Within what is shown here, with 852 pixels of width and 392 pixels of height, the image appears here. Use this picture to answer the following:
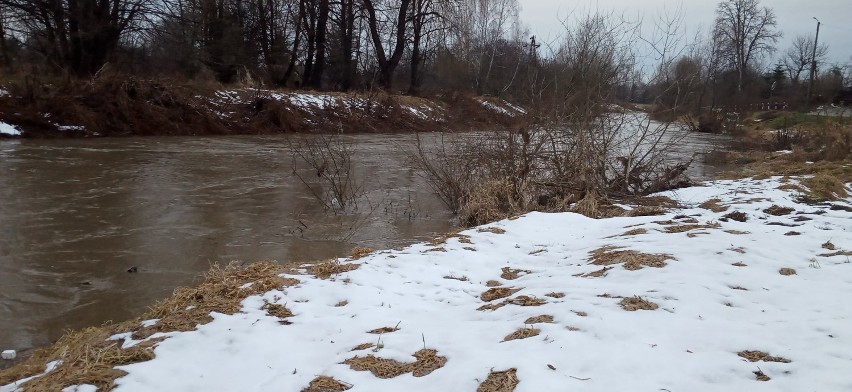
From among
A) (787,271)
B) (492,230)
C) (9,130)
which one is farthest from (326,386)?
(9,130)

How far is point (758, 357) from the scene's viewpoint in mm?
2873

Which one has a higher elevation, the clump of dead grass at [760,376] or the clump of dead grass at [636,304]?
the clump of dead grass at [760,376]

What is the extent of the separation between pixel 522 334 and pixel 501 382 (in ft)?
2.14

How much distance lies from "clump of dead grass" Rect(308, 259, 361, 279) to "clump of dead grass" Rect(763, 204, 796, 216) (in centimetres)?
560

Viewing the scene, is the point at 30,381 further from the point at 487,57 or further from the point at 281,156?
the point at 487,57

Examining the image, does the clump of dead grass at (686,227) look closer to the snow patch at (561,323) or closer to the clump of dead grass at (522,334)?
the snow patch at (561,323)

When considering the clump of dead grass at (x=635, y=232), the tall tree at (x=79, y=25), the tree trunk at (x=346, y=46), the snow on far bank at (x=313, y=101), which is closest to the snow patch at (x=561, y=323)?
the clump of dead grass at (x=635, y=232)

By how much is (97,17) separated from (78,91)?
387 centimetres

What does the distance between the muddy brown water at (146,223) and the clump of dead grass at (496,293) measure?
280 centimetres

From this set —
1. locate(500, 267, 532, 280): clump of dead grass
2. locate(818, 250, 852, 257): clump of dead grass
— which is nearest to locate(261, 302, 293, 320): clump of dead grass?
locate(500, 267, 532, 280): clump of dead grass

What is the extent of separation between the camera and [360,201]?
10.1 metres

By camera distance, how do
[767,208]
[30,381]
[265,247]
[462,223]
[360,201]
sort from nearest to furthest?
1. [30,381]
2. [265,247]
3. [767,208]
4. [462,223]
5. [360,201]

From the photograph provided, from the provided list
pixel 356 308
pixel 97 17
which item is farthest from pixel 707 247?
pixel 97 17

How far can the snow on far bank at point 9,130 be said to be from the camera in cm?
1673
